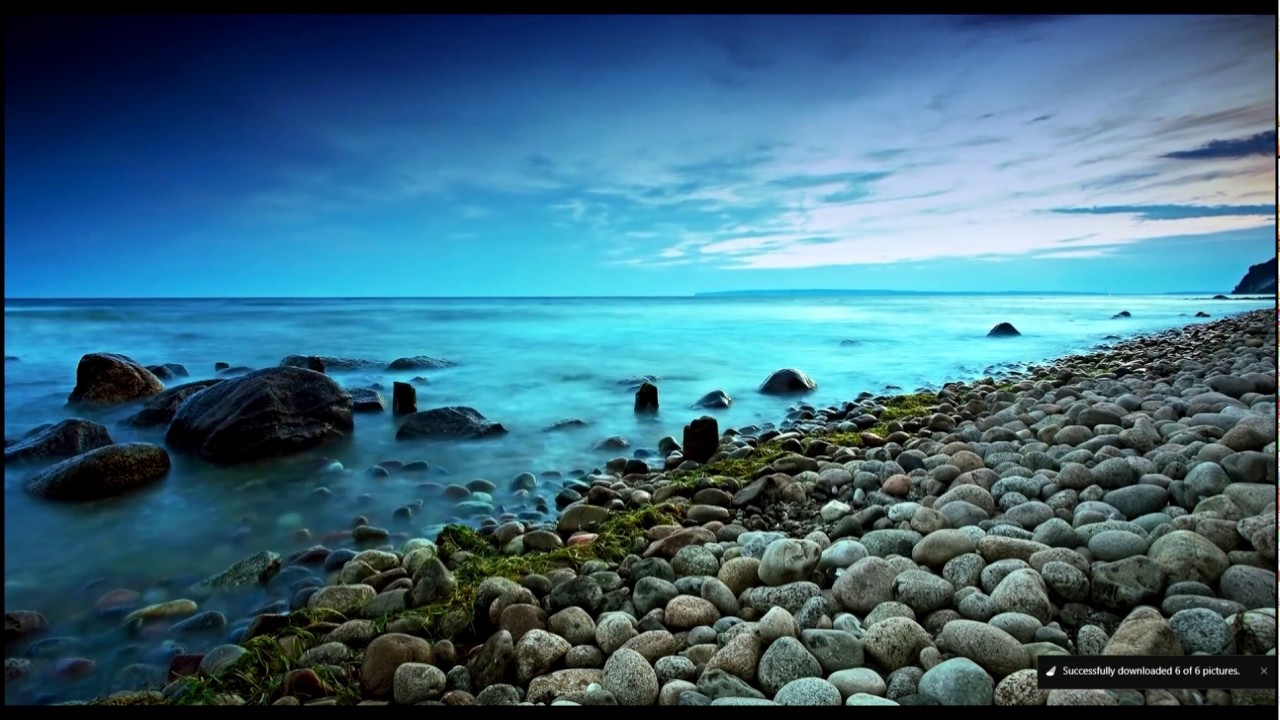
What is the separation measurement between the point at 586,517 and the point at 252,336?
839 cm

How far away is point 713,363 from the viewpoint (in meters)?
8.76

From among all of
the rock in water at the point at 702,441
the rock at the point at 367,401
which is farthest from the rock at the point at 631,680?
the rock at the point at 367,401

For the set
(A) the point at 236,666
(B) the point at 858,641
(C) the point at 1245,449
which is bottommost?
(A) the point at 236,666

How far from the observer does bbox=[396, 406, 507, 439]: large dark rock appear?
492cm

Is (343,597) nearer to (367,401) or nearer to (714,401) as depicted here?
(367,401)

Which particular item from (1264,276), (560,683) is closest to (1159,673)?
(560,683)

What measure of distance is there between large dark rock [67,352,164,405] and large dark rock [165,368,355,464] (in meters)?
1.09

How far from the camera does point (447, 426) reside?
5035mm

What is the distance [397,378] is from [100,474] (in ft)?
12.5

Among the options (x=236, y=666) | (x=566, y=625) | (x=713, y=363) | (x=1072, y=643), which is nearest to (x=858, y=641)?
(x=1072, y=643)

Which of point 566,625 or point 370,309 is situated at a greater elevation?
point 370,309

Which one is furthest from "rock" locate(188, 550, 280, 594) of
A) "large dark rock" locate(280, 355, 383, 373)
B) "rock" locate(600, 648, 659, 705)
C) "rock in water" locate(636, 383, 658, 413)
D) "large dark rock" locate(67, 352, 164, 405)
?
"large dark rock" locate(280, 355, 383, 373)

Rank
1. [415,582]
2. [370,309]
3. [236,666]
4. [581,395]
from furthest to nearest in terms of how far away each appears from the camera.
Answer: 1. [370,309]
2. [581,395]
3. [415,582]
4. [236,666]

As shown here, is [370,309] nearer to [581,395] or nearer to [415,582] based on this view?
[581,395]
